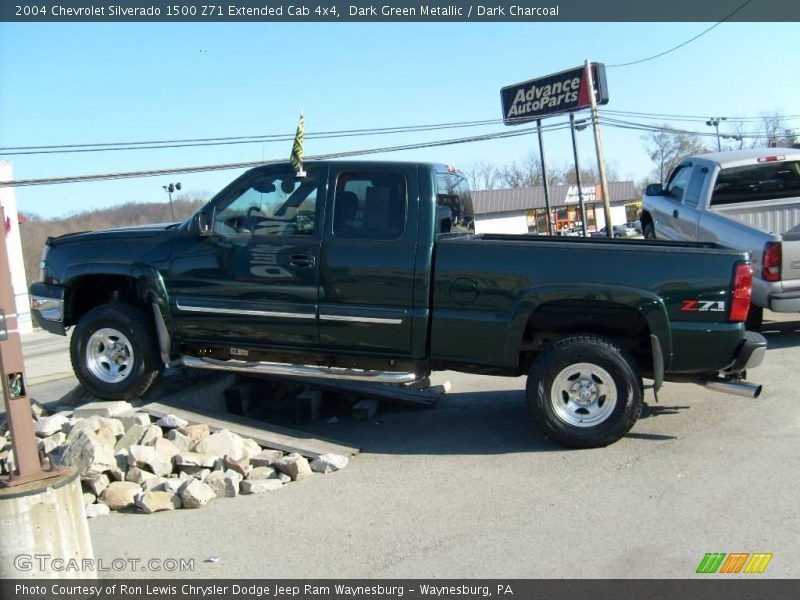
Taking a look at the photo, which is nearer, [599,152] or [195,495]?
[195,495]

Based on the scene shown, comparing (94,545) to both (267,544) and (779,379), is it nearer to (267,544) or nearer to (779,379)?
(267,544)

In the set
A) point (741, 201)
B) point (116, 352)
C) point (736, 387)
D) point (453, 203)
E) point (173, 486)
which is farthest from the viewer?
point (741, 201)

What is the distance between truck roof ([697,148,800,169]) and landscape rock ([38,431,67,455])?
8.46m

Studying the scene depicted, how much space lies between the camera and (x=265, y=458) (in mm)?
6027

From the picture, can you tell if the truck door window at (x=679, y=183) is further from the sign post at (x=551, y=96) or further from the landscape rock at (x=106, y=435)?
the sign post at (x=551, y=96)

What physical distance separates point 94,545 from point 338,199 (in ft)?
10.6

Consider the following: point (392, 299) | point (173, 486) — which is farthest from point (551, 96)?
point (173, 486)

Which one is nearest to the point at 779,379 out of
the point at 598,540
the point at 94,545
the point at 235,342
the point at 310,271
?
the point at 598,540

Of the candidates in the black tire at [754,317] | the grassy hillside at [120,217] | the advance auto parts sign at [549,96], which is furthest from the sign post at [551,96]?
the black tire at [754,317]

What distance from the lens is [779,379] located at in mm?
7898

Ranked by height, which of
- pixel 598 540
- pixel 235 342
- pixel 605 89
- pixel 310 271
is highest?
pixel 605 89

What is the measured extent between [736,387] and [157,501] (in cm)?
432

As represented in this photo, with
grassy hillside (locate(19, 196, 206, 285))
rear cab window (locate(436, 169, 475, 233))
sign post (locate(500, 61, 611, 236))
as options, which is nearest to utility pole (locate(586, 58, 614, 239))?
sign post (locate(500, 61, 611, 236))

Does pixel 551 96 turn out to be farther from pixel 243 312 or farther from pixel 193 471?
pixel 193 471
